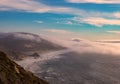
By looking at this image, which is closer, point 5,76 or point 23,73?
point 5,76

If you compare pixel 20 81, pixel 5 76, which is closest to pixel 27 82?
pixel 20 81

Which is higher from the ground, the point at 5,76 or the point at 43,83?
the point at 5,76

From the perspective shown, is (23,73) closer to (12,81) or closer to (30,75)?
(30,75)

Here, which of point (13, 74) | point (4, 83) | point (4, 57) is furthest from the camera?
point (4, 57)

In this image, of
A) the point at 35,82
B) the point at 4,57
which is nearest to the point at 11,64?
the point at 4,57

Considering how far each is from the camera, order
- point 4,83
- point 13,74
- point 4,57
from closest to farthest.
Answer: point 4,83 < point 13,74 < point 4,57

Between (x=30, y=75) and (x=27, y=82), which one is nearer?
(x=27, y=82)

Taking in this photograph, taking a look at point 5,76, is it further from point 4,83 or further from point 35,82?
point 35,82
